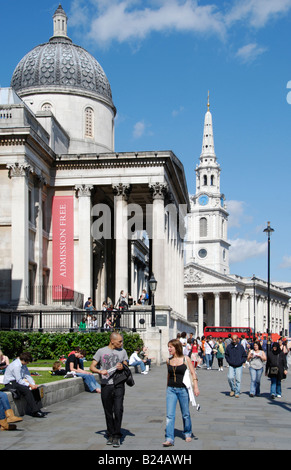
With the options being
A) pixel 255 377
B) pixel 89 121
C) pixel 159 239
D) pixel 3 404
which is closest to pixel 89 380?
pixel 255 377

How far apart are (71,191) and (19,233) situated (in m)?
7.53

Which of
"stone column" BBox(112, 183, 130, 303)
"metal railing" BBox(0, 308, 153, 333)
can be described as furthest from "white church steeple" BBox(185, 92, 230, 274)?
"metal railing" BBox(0, 308, 153, 333)

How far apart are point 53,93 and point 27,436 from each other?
40065 mm

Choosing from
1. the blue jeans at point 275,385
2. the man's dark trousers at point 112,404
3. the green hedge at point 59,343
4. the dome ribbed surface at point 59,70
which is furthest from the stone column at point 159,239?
the man's dark trousers at point 112,404

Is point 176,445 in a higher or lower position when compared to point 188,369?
lower

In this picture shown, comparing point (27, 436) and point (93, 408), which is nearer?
point (27, 436)

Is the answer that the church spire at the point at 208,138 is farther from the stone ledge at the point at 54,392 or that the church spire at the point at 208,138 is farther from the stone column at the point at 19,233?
the stone ledge at the point at 54,392

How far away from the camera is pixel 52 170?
44906mm

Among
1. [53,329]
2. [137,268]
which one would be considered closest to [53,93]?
[53,329]

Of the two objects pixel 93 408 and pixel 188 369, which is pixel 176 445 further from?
pixel 93 408

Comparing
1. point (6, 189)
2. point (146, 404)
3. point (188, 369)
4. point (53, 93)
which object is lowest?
point (146, 404)

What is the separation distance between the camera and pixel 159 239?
43344 mm

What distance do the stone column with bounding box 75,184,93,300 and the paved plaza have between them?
75.7 feet

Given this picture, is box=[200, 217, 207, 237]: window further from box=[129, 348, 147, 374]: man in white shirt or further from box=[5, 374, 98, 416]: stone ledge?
box=[5, 374, 98, 416]: stone ledge
